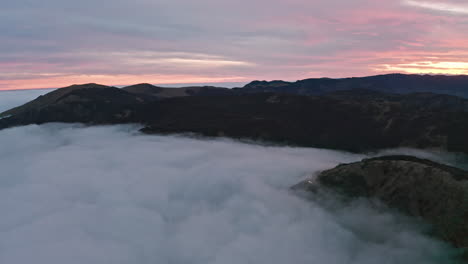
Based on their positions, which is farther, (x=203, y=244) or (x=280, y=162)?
(x=280, y=162)

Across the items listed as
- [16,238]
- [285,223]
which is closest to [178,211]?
[285,223]

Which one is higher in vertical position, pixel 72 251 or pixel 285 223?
pixel 285 223

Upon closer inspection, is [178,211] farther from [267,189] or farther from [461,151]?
[461,151]

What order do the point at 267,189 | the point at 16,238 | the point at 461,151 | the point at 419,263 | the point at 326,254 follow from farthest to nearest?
the point at 461,151, the point at 267,189, the point at 16,238, the point at 326,254, the point at 419,263

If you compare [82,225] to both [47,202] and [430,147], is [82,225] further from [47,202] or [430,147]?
[430,147]

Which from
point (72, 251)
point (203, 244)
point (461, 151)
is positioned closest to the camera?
point (203, 244)

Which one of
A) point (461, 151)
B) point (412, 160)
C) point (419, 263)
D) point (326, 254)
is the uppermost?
point (412, 160)
